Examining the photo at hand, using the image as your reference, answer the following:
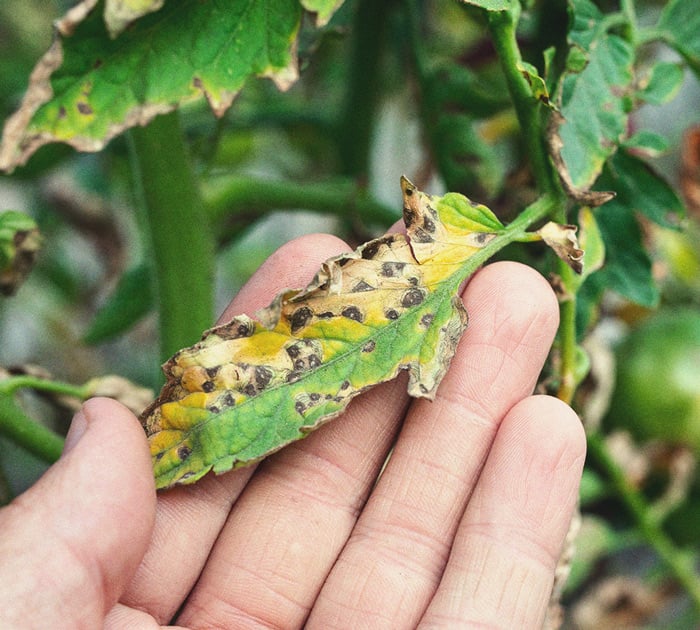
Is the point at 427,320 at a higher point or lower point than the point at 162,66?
lower

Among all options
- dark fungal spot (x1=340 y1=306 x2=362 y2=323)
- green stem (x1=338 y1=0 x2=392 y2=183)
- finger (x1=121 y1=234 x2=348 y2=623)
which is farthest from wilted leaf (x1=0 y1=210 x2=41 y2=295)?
green stem (x1=338 y1=0 x2=392 y2=183)

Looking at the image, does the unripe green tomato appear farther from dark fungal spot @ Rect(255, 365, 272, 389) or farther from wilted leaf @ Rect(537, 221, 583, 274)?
dark fungal spot @ Rect(255, 365, 272, 389)

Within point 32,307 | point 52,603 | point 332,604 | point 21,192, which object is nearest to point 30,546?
point 52,603

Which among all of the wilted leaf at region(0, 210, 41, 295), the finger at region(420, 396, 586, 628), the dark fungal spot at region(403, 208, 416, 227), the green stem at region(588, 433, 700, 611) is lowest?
the green stem at region(588, 433, 700, 611)

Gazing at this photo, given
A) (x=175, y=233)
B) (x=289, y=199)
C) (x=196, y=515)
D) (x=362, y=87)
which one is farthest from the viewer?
(x=362, y=87)

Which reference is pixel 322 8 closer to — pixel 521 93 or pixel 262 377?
pixel 521 93

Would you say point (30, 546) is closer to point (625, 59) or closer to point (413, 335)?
point (413, 335)

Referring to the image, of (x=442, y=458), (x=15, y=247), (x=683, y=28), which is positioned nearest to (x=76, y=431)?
(x=15, y=247)
